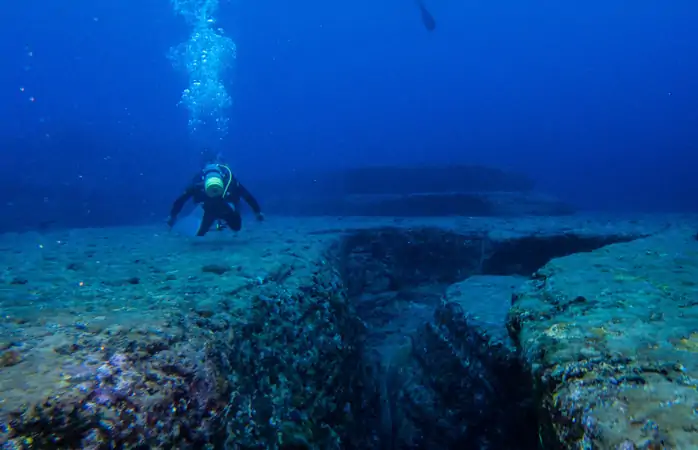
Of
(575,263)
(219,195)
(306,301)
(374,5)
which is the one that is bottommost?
(306,301)

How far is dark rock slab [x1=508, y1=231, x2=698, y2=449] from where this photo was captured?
4.44ft

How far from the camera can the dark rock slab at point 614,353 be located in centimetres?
135

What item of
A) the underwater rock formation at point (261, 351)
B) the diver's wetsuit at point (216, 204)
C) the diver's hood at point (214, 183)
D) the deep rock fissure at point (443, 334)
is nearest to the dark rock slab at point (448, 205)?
the deep rock fissure at point (443, 334)

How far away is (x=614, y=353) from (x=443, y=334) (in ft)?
9.64

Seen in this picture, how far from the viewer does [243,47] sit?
10481 cm

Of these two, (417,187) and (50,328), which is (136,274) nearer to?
(50,328)

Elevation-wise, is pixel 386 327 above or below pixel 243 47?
below

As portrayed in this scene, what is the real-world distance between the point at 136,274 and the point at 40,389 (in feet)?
9.00

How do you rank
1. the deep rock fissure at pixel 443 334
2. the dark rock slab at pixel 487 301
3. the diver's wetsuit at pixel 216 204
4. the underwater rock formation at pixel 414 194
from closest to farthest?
the deep rock fissure at pixel 443 334, the dark rock slab at pixel 487 301, the diver's wetsuit at pixel 216 204, the underwater rock formation at pixel 414 194

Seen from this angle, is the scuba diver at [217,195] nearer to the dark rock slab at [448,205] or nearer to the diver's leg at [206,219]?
the diver's leg at [206,219]

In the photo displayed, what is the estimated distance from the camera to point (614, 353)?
1752mm

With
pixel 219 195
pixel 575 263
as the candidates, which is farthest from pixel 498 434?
pixel 219 195

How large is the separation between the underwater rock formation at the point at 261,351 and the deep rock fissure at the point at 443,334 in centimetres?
2

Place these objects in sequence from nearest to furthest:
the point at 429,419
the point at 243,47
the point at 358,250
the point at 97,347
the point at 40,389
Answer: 1. the point at 40,389
2. the point at 97,347
3. the point at 429,419
4. the point at 358,250
5. the point at 243,47
